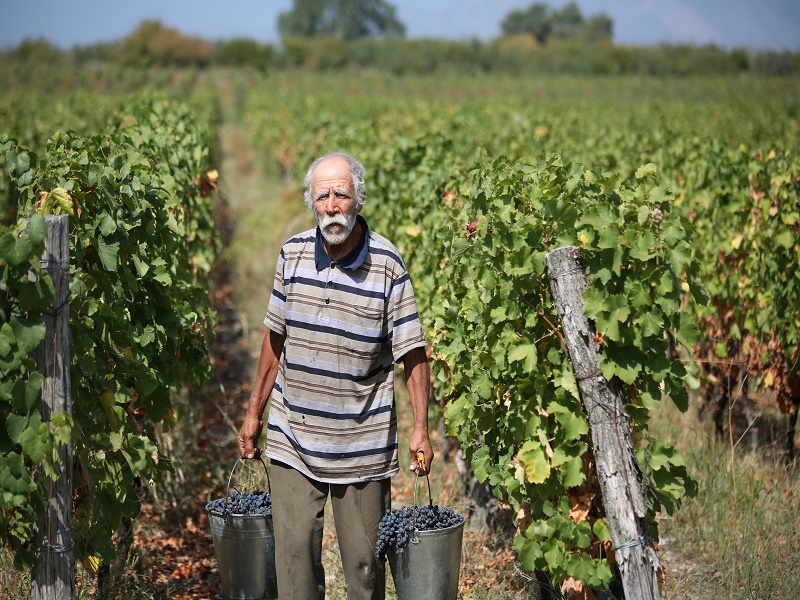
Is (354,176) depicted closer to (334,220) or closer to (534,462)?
(334,220)

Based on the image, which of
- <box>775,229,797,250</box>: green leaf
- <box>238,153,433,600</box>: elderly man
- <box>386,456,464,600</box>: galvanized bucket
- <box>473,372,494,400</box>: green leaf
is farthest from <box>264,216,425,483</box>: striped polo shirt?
<box>775,229,797,250</box>: green leaf

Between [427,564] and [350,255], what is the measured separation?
1.16 metres

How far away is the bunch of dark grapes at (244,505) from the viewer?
3.46 meters

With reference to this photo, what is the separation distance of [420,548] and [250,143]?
27.2 metres

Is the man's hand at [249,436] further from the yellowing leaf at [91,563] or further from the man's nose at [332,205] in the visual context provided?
the man's nose at [332,205]

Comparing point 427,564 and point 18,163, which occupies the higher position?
Result: point 18,163

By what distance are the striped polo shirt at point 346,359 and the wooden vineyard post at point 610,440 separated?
581mm

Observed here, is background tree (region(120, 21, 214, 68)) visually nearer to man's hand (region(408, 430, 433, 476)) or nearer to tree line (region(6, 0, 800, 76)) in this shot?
tree line (region(6, 0, 800, 76))

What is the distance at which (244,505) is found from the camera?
11.4 ft

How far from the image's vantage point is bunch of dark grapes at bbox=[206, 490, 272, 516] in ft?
11.3

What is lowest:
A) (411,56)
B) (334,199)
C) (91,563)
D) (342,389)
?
(91,563)

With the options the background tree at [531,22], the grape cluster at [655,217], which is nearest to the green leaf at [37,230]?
the grape cluster at [655,217]

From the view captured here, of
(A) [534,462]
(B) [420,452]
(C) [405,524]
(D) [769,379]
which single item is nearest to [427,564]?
(C) [405,524]

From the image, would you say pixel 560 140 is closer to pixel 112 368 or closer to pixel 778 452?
pixel 778 452
